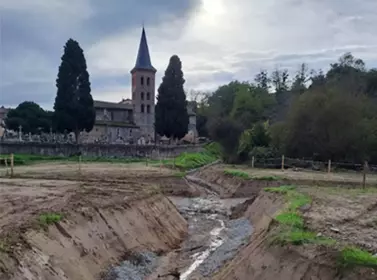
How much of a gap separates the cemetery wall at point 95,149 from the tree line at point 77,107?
336 centimetres

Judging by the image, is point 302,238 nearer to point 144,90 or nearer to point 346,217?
point 346,217

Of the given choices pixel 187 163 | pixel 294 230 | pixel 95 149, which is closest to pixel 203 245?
pixel 294 230

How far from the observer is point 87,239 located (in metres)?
14.2

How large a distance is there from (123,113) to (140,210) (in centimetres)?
7764

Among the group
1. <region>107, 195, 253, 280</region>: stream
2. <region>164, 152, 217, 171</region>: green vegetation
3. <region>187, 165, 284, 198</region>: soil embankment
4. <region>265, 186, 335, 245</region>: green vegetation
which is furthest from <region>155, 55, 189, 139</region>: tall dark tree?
<region>265, 186, 335, 245</region>: green vegetation

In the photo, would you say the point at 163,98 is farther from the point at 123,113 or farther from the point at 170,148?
the point at 123,113

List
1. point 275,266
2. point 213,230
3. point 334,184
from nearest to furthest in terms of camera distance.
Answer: point 275,266
point 213,230
point 334,184

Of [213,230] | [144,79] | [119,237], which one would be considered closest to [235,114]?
[144,79]

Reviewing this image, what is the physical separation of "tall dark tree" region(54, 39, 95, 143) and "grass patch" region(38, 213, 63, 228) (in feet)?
163

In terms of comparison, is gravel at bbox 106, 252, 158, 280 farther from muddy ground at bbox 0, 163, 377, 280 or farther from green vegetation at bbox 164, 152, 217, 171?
green vegetation at bbox 164, 152, 217, 171

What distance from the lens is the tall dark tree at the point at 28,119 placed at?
71688 mm

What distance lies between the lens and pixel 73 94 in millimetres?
63000

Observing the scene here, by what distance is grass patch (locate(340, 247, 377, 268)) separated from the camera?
9.08 m

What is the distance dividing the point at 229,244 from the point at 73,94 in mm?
50107
